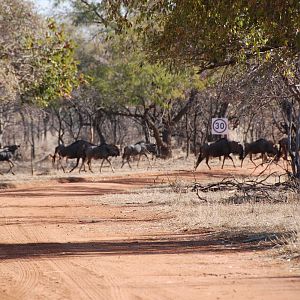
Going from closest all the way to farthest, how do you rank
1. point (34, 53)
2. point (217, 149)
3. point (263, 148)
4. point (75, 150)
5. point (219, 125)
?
point (34, 53), point (219, 125), point (217, 149), point (263, 148), point (75, 150)

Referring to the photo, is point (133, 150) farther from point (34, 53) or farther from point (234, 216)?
point (234, 216)

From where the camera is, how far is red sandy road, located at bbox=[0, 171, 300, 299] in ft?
29.5

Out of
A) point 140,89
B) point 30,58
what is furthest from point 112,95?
point 30,58

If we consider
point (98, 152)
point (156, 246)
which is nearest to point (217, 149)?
point (98, 152)

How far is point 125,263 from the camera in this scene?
11.1 m

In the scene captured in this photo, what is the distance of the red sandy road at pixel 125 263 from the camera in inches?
354

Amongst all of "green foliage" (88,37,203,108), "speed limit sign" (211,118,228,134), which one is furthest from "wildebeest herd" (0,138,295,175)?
"speed limit sign" (211,118,228,134)

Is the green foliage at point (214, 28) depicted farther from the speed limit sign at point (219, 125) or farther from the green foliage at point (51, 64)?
the green foliage at point (51, 64)

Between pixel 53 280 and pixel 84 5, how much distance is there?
37.5 metres

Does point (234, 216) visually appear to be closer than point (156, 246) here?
No

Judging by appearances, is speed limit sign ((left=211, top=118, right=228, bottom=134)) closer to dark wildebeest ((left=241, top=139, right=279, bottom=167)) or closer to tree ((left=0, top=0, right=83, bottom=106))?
tree ((left=0, top=0, right=83, bottom=106))

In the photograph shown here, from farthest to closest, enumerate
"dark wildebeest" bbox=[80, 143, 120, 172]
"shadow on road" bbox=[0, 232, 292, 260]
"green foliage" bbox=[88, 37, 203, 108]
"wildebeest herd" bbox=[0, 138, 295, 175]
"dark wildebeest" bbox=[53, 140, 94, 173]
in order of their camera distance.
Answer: "green foliage" bbox=[88, 37, 203, 108]
"dark wildebeest" bbox=[53, 140, 94, 173]
"dark wildebeest" bbox=[80, 143, 120, 172]
"wildebeest herd" bbox=[0, 138, 295, 175]
"shadow on road" bbox=[0, 232, 292, 260]

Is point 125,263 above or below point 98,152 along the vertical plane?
below

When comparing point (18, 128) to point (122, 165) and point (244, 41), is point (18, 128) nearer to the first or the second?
point (122, 165)
